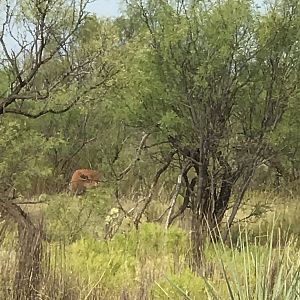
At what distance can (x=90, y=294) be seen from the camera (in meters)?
4.95

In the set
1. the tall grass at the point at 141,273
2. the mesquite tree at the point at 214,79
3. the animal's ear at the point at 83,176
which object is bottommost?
Answer: the animal's ear at the point at 83,176

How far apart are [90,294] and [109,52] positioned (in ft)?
16.8

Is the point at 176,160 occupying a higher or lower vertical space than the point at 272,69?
lower

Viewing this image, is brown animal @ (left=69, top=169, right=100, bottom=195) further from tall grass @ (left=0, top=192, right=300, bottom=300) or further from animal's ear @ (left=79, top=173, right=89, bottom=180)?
tall grass @ (left=0, top=192, right=300, bottom=300)

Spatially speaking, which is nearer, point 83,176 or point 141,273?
point 141,273

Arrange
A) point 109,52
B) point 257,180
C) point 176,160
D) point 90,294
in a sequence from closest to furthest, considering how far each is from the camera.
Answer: point 90,294 → point 109,52 → point 176,160 → point 257,180

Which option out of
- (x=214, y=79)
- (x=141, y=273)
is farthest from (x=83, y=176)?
(x=141, y=273)

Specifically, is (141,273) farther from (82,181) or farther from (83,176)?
(83,176)

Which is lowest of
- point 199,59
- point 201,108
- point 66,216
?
point 66,216

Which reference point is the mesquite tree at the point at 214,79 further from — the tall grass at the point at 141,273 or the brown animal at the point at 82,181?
the brown animal at the point at 82,181

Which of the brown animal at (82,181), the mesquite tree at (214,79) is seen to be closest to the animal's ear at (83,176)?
the brown animal at (82,181)

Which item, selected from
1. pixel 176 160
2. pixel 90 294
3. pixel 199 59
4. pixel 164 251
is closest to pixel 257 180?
pixel 176 160

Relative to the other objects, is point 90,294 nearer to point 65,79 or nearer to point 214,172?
point 214,172

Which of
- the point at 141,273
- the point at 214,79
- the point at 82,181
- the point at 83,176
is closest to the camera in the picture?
the point at 141,273
